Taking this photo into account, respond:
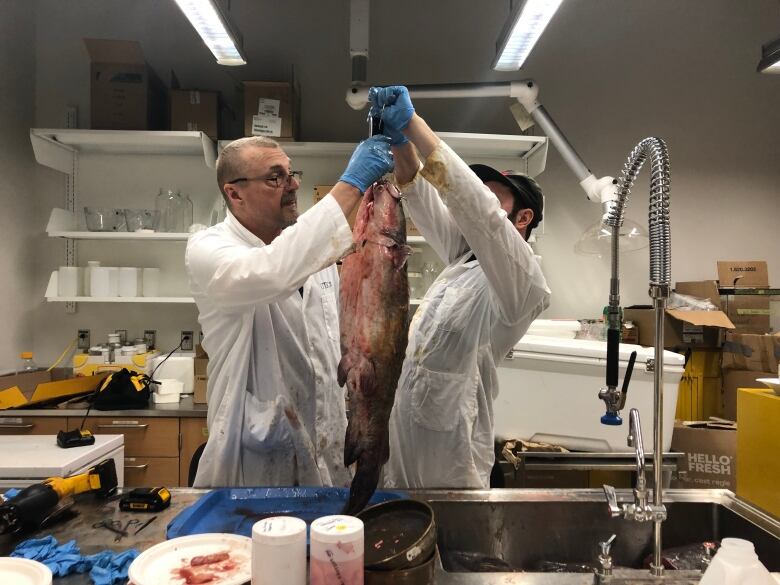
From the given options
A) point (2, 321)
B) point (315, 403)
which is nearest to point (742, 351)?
point (315, 403)

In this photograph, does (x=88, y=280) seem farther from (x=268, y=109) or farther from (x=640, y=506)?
(x=640, y=506)

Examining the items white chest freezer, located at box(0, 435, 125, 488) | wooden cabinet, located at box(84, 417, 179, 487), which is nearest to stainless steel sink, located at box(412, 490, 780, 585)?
white chest freezer, located at box(0, 435, 125, 488)

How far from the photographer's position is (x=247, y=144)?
164 centimetres

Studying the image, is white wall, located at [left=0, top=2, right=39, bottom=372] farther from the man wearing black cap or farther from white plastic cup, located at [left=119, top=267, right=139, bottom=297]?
the man wearing black cap

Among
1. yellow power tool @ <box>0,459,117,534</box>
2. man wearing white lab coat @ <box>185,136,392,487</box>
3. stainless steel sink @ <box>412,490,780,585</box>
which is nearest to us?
yellow power tool @ <box>0,459,117,534</box>

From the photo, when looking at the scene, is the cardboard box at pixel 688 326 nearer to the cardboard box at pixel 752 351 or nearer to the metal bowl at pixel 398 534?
the cardboard box at pixel 752 351

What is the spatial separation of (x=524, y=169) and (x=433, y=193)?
7.67ft

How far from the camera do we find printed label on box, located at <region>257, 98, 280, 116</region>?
330 centimetres

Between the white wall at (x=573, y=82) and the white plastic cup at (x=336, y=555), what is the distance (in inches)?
128

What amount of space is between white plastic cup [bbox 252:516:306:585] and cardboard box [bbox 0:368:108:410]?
272 centimetres

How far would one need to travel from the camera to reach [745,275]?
3555mm

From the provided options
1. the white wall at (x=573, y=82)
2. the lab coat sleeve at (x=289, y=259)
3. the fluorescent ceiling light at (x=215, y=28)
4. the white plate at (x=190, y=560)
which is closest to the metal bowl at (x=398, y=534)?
the white plate at (x=190, y=560)

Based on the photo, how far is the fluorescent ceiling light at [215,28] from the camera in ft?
8.11

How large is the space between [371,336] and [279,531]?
461 millimetres
